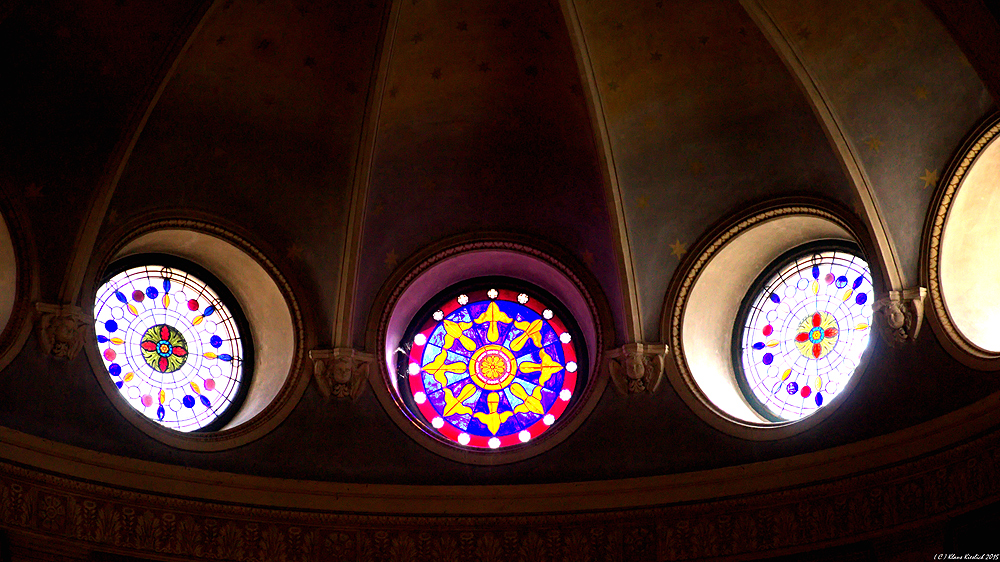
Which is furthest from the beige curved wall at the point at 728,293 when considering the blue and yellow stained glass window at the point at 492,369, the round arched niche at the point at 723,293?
the blue and yellow stained glass window at the point at 492,369

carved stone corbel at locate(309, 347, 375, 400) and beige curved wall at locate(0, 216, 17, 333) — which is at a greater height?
beige curved wall at locate(0, 216, 17, 333)

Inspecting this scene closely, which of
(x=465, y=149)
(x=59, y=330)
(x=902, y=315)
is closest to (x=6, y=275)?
(x=59, y=330)

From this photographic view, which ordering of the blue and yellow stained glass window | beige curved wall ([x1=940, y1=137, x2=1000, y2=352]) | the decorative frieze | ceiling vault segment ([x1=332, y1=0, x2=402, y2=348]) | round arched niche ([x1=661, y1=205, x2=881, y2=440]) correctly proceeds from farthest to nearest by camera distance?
1. the blue and yellow stained glass window
2. ceiling vault segment ([x1=332, y1=0, x2=402, y2=348])
3. round arched niche ([x1=661, y1=205, x2=881, y2=440])
4. beige curved wall ([x1=940, y1=137, x2=1000, y2=352])
5. the decorative frieze

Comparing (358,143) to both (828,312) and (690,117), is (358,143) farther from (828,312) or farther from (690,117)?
(828,312)

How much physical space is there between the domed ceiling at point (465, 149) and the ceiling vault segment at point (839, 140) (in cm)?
3

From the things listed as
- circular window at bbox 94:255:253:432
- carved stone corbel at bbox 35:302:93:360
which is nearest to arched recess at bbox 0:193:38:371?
carved stone corbel at bbox 35:302:93:360

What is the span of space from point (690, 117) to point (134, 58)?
5933 mm

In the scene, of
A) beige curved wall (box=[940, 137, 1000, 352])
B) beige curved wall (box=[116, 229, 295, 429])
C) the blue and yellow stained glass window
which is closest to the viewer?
beige curved wall (box=[940, 137, 1000, 352])

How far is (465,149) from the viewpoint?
48.4 ft

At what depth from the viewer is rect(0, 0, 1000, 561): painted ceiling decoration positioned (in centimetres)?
1247

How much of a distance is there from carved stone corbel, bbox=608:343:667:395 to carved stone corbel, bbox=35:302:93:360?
18.4 feet

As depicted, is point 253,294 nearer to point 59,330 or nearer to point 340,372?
point 340,372

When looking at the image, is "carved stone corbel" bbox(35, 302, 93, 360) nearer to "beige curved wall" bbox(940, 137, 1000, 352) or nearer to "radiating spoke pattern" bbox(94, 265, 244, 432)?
"radiating spoke pattern" bbox(94, 265, 244, 432)

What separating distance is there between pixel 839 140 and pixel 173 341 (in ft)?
24.6
